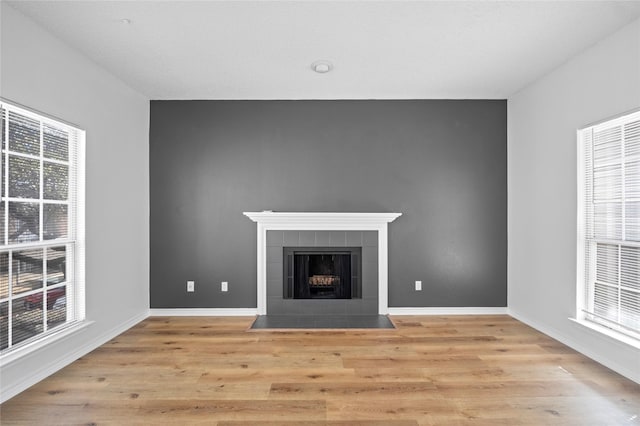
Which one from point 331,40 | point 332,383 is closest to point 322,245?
point 332,383

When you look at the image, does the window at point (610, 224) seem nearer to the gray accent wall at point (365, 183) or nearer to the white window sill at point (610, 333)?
the white window sill at point (610, 333)

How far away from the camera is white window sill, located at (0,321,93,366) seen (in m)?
2.26

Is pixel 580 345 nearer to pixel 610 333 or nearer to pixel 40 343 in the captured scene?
pixel 610 333

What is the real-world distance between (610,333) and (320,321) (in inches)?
100

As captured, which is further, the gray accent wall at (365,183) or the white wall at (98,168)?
the gray accent wall at (365,183)

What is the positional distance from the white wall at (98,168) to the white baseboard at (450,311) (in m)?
3.00

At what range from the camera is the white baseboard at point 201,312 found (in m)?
4.13

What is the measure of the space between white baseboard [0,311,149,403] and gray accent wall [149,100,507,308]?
943mm

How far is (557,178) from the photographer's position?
3324mm

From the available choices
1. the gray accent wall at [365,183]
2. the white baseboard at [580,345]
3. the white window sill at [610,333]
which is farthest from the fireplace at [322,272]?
the white window sill at [610,333]

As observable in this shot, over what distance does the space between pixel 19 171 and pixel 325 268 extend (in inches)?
118

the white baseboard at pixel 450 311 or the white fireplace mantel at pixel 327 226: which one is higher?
the white fireplace mantel at pixel 327 226

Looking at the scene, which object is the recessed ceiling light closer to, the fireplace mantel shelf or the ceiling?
the ceiling

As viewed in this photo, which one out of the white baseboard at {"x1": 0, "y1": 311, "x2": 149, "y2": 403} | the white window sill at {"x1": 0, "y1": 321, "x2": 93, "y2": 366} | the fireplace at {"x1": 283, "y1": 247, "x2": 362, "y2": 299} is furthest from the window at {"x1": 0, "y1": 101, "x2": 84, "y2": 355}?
the fireplace at {"x1": 283, "y1": 247, "x2": 362, "y2": 299}
